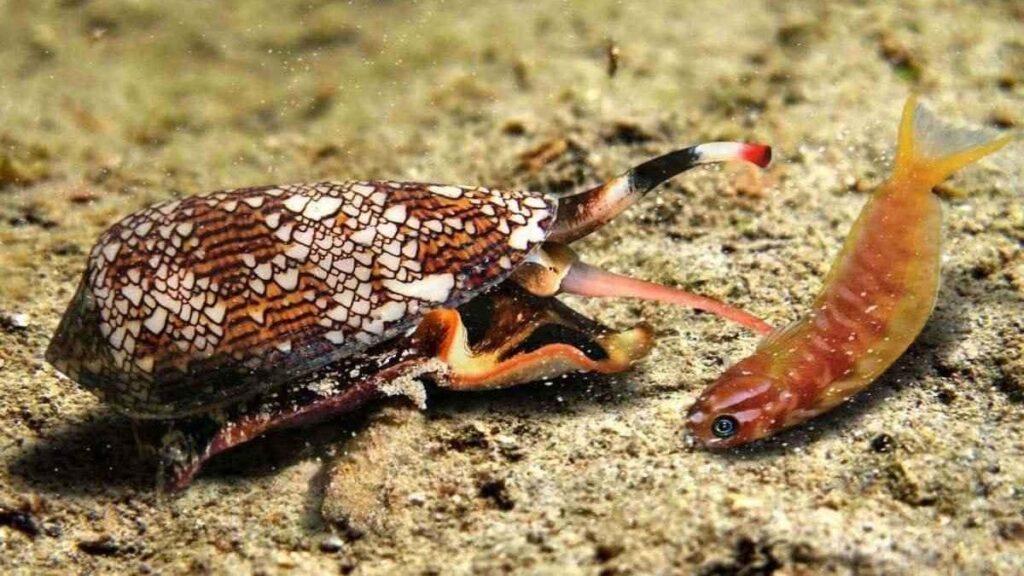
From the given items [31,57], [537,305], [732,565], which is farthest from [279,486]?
[31,57]

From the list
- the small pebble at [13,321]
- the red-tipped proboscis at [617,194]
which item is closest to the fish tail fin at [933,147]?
the red-tipped proboscis at [617,194]

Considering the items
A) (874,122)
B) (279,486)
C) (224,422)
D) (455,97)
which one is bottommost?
(874,122)

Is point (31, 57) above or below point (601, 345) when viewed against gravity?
above

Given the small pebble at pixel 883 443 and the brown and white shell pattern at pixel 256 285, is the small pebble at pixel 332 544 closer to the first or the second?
the brown and white shell pattern at pixel 256 285

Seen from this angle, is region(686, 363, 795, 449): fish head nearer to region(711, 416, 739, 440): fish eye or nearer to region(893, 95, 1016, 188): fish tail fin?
region(711, 416, 739, 440): fish eye

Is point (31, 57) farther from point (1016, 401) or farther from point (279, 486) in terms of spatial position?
point (1016, 401)

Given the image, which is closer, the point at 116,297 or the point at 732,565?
the point at 732,565
